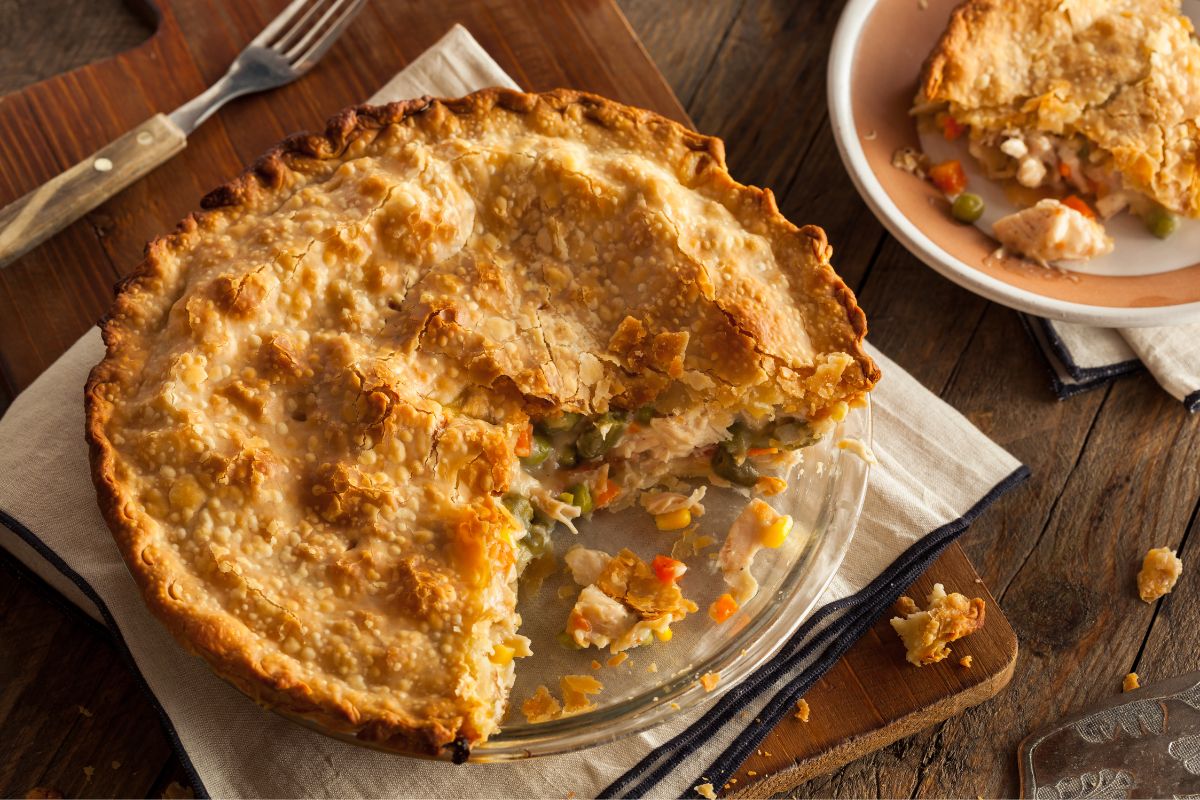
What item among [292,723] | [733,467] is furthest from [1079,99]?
[292,723]

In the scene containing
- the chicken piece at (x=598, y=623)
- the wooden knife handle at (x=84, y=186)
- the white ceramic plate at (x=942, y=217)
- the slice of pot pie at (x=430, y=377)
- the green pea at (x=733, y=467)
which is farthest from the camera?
the white ceramic plate at (x=942, y=217)

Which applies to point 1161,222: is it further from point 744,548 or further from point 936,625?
point 744,548

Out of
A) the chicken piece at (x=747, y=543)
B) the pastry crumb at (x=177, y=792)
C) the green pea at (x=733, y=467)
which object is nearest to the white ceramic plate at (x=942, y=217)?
the green pea at (x=733, y=467)

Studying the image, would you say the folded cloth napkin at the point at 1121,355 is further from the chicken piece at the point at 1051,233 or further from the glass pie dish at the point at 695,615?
the glass pie dish at the point at 695,615

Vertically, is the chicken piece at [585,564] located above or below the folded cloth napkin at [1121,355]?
above

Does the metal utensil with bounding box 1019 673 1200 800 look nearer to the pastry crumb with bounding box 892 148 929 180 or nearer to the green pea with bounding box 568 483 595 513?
the green pea with bounding box 568 483 595 513

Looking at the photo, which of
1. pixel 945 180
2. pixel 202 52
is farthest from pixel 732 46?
pixel 202 52

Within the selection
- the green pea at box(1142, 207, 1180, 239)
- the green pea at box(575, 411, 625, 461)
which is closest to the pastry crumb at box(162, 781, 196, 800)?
the green pea at box(575, 411, 625, 461)
